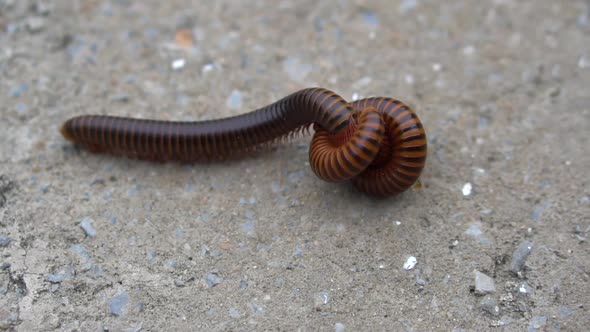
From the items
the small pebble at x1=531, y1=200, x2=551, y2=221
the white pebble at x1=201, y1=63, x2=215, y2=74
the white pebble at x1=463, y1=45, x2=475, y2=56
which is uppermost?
the white pebble at x1=201, y1=63, x2=215, y2=74

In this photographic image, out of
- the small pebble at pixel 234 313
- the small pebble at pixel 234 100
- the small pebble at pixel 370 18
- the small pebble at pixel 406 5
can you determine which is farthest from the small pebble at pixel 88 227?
the small pebble at pixel 406 5

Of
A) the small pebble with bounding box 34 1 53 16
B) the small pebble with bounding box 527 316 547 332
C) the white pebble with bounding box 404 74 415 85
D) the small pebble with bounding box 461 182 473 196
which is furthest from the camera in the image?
the small pebble with bounding box 34 1 53 16

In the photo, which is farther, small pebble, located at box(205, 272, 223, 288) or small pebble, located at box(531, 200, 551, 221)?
small pebble, located at box(531, 200, 551, 221)

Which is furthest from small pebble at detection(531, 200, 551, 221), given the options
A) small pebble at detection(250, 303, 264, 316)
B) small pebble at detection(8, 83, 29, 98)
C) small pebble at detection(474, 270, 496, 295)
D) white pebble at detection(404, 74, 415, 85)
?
small pebble at detection(8, 83, 29, 98)

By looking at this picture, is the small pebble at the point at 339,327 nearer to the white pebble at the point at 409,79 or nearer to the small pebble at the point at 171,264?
the small pebble at the point at 171,264

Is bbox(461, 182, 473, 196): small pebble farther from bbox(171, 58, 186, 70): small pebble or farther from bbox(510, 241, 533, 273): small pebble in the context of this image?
bbox(171, 58, 186, 70): small pebble

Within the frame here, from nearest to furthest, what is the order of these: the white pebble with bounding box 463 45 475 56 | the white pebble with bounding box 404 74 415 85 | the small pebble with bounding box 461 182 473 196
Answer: the small pebble with bounding box 461 182 473 196 → the white pebble with bounding box 404 74 415 85 → the white pebble with bounding box 463 45 475 56
